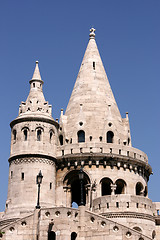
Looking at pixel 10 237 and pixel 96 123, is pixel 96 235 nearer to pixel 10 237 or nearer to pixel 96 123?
pixel 10 237

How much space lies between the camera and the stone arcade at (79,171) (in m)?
32.4

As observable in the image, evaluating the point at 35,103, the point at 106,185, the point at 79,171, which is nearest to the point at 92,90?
the point at 35,103

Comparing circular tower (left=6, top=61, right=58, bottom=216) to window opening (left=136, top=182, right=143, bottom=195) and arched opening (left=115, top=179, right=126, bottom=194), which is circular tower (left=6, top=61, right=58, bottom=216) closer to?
arched opening (left=115, top=179, right=126, bottom=194)

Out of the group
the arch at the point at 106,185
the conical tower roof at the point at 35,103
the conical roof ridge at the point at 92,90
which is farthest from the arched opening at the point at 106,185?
the conical tower roof at the point at 35,103

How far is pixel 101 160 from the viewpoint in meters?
42.2

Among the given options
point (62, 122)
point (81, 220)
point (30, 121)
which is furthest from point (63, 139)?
point (81, 220)

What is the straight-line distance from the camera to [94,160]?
4219 cm

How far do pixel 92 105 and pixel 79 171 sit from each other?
823 centimetres

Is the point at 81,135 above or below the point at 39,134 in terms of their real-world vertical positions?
above

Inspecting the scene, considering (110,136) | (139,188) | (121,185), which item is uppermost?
(110,136)

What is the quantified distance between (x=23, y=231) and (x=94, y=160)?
37.4 feet

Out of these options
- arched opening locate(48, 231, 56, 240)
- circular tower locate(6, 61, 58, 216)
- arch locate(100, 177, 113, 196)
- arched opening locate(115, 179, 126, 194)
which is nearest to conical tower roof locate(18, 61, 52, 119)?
circular tower locate(6, 61, 58, 216)

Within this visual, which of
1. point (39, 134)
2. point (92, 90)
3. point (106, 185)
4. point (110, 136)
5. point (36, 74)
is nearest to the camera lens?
point (39, 134)

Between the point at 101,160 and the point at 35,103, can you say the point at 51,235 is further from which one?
the point at 35,103
